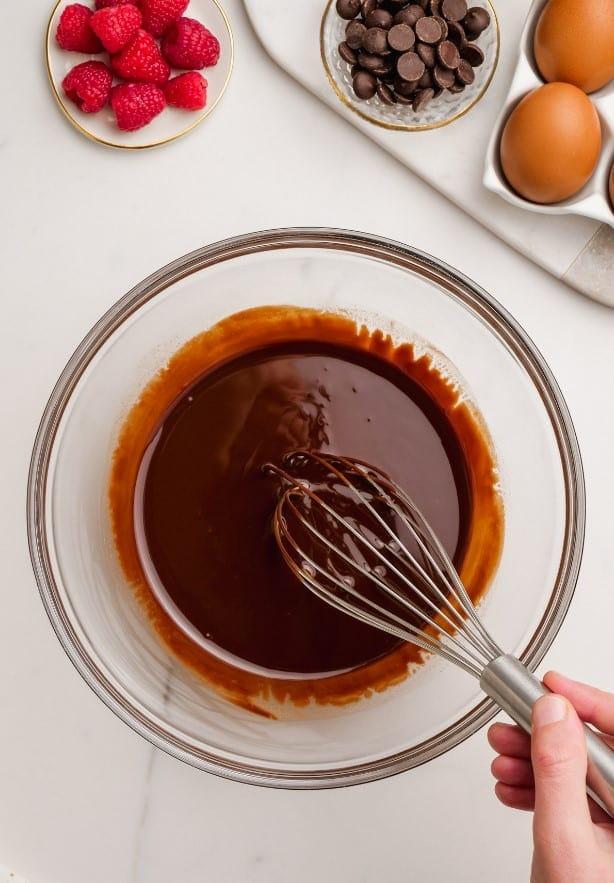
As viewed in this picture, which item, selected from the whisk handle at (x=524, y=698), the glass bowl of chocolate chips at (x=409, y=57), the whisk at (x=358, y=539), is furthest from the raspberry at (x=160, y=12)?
the whisk handle at (x=524, y=698)

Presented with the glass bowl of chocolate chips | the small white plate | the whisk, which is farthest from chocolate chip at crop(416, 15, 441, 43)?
the whisk

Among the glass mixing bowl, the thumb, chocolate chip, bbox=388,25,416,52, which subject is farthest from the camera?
chocolate chip, bbox=388,25,416,52

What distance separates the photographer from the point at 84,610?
0.96 m

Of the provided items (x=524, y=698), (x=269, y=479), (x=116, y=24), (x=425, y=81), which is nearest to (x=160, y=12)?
(x=116, y=24)

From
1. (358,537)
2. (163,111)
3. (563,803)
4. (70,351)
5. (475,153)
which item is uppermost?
(163,111)

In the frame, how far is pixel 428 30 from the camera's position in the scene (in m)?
1.02

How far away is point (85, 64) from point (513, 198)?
1.77ft

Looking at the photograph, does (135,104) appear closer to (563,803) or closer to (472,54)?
(472,54)

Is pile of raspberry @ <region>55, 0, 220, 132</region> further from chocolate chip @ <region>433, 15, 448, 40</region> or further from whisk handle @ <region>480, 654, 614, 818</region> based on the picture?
whisk handle @ <region>480, 654, 614, 818</region>

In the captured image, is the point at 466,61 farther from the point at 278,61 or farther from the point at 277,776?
the point at 277,776

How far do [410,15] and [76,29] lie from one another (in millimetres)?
398

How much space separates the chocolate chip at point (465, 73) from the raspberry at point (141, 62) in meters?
0.36

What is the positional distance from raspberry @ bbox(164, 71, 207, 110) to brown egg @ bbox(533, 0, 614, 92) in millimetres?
398

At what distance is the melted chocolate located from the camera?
3.19ft
